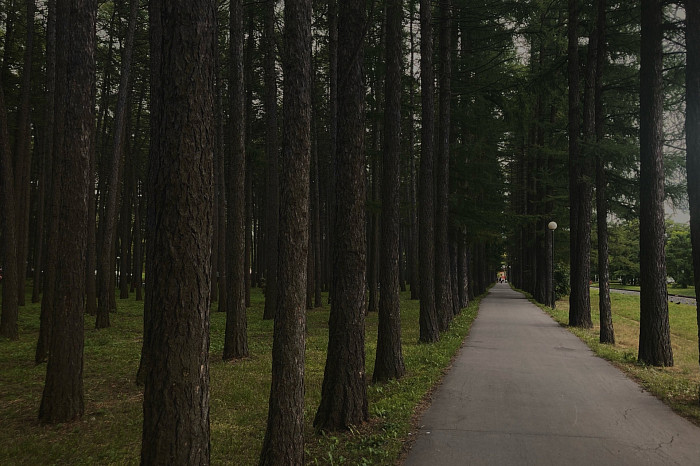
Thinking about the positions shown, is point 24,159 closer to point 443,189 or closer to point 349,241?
point 443,189

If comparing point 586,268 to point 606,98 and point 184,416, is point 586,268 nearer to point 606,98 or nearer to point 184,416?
point 606,98

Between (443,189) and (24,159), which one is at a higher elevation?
(24,159)

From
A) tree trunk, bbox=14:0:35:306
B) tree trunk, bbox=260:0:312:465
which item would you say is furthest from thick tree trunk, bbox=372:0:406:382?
tree trunk, bbox=14:0:35:306

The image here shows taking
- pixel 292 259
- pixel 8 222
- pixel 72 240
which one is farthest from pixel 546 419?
pixel 8 222

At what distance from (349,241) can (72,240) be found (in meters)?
3.93

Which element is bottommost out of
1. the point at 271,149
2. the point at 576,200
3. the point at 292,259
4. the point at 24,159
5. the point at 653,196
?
the point at 292,259

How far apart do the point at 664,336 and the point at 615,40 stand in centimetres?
1057

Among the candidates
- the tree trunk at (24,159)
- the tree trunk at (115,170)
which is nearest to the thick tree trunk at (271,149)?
the tree trunk at (115,170)

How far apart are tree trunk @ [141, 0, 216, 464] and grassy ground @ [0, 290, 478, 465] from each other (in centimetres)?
229

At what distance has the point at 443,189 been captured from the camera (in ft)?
53.4

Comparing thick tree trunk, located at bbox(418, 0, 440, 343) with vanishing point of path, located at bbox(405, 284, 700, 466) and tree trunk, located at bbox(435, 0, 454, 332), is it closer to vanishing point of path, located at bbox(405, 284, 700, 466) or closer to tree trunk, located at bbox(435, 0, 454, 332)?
tree trunk, located at bbox(435, 0, 454, 332)

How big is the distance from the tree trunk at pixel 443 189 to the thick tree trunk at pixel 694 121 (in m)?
7.84

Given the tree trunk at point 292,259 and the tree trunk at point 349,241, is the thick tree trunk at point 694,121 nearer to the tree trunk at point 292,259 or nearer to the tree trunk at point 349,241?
the tree trunk at point 349,241

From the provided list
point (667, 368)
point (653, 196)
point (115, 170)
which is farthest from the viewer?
point (115, 170)
